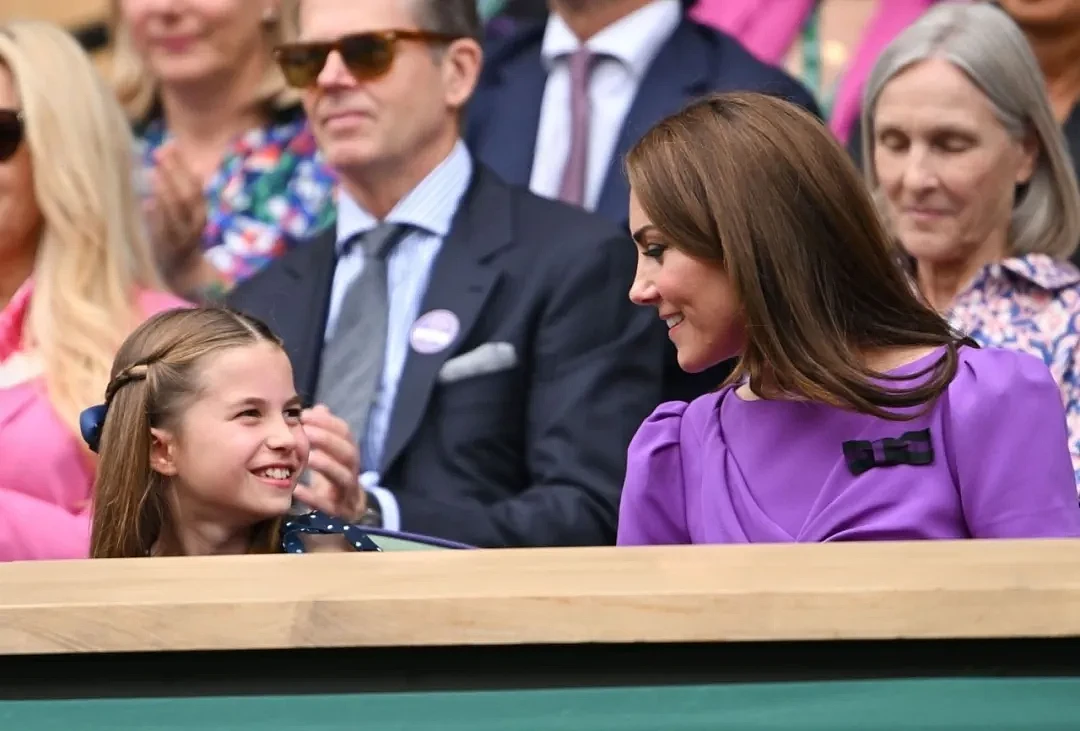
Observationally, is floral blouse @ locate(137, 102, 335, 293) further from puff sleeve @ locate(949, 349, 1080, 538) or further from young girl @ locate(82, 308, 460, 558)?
puff sleeve @ locate(949, 349, 1080, 538)

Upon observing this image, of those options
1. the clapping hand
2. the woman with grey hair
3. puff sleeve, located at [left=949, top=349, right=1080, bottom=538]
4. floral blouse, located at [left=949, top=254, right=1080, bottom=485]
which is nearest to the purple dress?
puff sleeve, located at [left=949, top=349, right=1080, bottom=538]

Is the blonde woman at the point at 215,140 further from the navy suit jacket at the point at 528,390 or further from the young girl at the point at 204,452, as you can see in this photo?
the young girl at the point at 204,452

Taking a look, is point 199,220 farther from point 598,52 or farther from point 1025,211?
point 1025,211

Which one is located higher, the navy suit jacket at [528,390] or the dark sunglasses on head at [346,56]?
the dark sunglasses on head at [346,56]

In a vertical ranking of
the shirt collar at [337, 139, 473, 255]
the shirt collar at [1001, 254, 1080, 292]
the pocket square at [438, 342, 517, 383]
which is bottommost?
the pocket square at [438, 342, 517, 383]

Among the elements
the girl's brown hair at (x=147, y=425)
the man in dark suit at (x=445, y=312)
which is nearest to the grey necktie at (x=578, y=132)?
the man in dark suit at (x=445, y=312)

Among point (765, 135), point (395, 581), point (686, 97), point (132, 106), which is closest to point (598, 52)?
point (686, 97)

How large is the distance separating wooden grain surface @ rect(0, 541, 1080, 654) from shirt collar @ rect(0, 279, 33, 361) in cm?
151

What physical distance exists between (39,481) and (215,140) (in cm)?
105

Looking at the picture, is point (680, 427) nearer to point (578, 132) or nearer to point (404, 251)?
point (404, 251)

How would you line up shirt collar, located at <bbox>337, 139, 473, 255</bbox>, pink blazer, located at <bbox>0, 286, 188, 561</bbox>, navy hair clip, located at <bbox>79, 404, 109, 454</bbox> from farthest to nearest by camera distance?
shirt collar, located at <bbox>337, 139, 473, 255</bbox>
pink blazer, located at <bbox>0, 286, 188, 561</bbox>
navy hair clip, located at <bbox>79, 404, 109, 454</bbox>

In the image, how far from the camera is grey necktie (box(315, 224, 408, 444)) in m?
2.96

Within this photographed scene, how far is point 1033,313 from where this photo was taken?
9.14 feet

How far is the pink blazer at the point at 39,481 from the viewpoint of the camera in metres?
2.65
